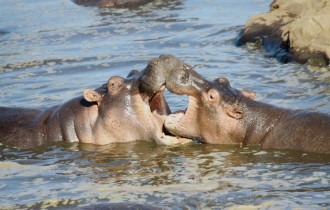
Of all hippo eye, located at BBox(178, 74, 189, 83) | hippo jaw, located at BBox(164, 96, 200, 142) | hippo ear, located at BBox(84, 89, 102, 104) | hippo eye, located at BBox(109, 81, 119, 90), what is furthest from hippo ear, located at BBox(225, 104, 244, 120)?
hippo ear, located at BBox(84, 89, 102, 104)

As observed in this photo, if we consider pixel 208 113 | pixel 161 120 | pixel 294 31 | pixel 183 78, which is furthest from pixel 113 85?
pixel 294 31

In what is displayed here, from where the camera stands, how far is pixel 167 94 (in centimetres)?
1032

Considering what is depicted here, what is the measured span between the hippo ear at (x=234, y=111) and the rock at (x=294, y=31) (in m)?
3.24

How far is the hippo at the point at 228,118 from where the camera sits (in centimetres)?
786

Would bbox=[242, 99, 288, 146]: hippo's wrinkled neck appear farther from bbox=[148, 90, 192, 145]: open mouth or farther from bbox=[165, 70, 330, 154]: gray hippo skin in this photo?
bbox=[148, 90, 192, 145]: open mouth

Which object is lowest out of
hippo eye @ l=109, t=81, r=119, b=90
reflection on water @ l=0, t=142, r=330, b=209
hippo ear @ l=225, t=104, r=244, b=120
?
reflection on water @ l=0, t=142, r=330, b=209

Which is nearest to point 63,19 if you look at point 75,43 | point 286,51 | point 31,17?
point 31,17

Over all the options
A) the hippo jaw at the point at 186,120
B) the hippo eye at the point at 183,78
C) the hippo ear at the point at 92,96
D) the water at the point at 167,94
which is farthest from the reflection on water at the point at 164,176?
the hippo eye at the point at 183,78

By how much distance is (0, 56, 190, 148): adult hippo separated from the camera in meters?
8.25

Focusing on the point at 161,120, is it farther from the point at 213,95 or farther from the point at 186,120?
the point at 213,95

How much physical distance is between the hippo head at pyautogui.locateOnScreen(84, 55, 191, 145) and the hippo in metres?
0.20

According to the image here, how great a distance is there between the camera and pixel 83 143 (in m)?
8.62

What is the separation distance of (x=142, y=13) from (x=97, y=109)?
336 inches

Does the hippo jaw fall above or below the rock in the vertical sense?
A: below
